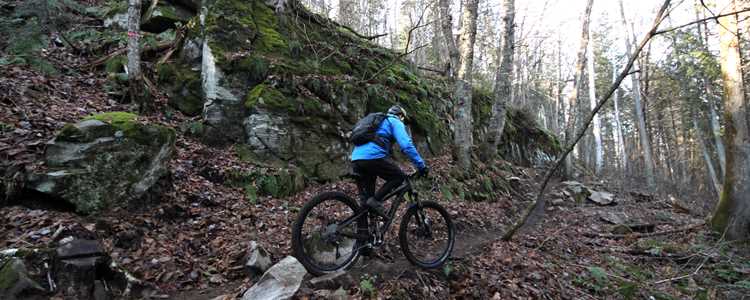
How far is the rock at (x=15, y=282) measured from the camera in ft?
10.1

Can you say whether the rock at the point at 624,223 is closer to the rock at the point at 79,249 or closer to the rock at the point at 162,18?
the rock at the point at 79,249

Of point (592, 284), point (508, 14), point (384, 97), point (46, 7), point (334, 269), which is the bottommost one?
point (592, 284)

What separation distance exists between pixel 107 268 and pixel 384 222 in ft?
10.9

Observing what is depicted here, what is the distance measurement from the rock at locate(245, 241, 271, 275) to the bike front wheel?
1882 millimetres

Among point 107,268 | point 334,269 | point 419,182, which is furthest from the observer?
point 419,182

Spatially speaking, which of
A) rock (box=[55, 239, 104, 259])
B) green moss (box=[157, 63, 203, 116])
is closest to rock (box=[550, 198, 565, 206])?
green moss (box=[157, 63, 203, 116])

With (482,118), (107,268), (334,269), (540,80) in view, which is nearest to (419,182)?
(334,269)

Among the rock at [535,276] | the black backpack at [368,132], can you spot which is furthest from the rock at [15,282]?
the rock at [535,276]

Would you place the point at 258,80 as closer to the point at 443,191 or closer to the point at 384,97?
the point at 384,97

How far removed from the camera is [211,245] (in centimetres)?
509

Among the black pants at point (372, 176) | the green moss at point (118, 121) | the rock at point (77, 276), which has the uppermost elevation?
the green moss at point (118, 121)

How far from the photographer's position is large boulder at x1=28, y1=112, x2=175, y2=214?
14.7ft

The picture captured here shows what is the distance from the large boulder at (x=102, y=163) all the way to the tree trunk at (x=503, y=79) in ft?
37.2

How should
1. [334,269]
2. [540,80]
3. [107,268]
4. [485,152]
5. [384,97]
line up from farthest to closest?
[540,80]
[485,152]
[384,97]
[334,269]
[107,268]
